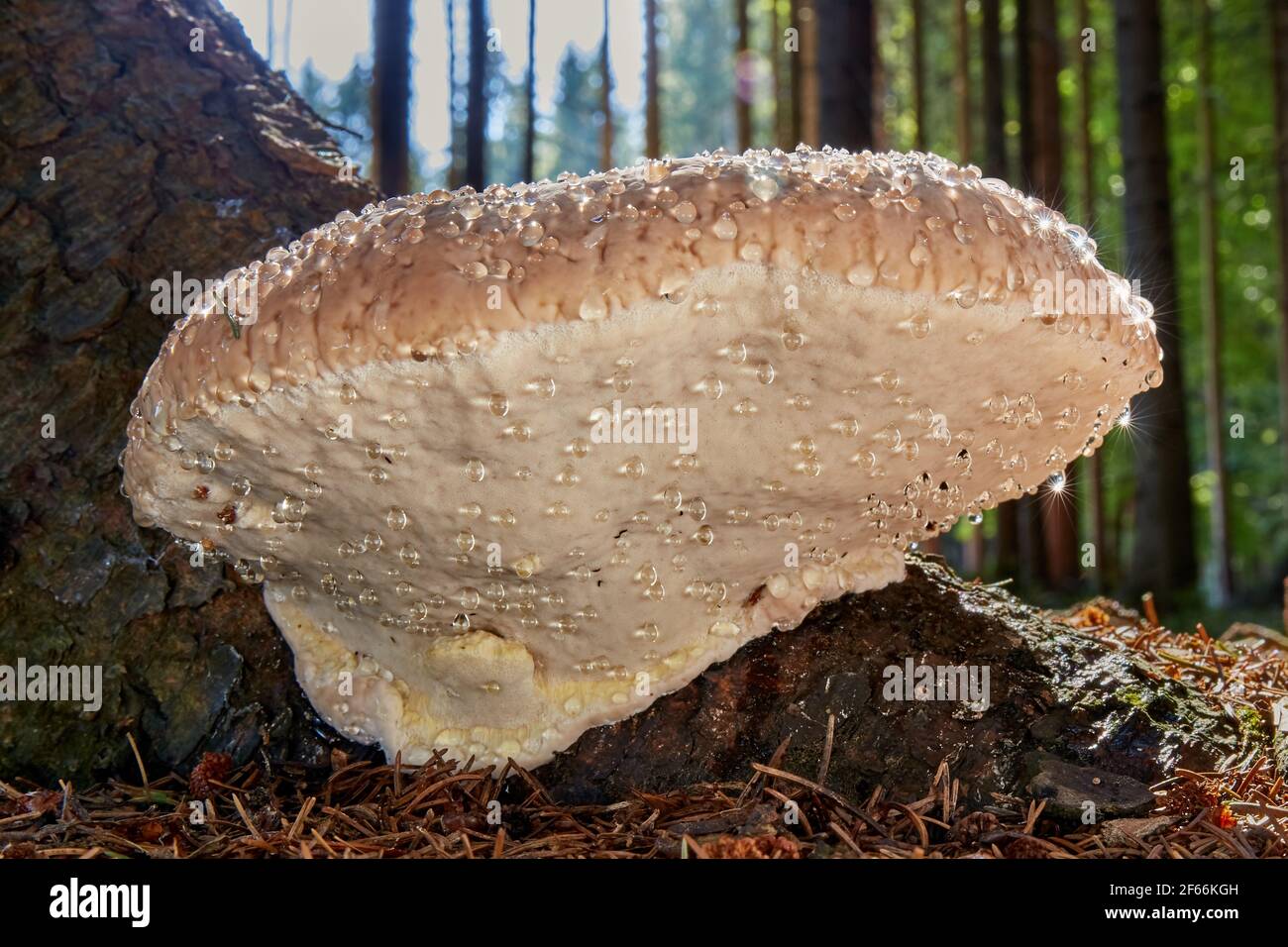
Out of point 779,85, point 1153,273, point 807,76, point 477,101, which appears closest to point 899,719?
point 477,101

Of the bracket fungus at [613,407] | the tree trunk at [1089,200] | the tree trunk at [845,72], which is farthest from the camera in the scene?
the tree trunk at [1089,200]

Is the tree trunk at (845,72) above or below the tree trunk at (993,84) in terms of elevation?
below

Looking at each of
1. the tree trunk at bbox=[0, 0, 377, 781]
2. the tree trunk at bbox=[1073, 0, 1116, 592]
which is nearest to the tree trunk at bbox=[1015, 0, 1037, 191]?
the tree trunk at bbox=[1073, 0, 1116, 592]

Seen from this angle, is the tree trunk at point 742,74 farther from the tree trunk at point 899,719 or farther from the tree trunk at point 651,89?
the tree trunk at point 899,719

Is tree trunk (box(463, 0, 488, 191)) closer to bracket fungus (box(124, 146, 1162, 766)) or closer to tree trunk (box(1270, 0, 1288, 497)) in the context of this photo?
bracket fungus (box(124, 146, 1162, 766))

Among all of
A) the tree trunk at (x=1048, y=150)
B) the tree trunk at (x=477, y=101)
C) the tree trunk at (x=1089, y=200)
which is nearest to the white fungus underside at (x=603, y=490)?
the tree trunk at (x=477, y=101)

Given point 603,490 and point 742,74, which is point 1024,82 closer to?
point 742,74
